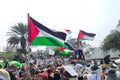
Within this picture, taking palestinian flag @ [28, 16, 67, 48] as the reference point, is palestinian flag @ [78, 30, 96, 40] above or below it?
above

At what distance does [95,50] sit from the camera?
91.8 meters

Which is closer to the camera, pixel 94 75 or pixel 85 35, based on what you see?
pixel 94 75

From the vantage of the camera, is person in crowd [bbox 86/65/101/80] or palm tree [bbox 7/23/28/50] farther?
palm tree [bbox 7/23/28/50]

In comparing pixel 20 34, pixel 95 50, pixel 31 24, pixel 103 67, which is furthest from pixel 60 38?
pixel 95 50

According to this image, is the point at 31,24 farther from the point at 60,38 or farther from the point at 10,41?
the point at 10,41

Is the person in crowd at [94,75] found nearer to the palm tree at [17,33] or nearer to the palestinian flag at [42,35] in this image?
the palestinian flag at [42,35]

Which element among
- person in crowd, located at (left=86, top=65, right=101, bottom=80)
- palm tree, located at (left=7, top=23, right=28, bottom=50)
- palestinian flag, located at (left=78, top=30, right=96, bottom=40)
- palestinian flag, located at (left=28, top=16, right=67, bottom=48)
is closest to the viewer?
person in crowd, located at (left=86, top=65, right=101, bottom=80)

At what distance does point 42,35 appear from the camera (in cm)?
1396

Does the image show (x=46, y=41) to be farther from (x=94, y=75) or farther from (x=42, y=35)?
(x=94, y=75)

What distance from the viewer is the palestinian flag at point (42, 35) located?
13531 millimetres

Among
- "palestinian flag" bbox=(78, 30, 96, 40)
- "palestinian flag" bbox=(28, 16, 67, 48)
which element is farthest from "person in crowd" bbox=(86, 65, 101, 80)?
"palestinian flag" bbox=(78, 30, 96, 40)

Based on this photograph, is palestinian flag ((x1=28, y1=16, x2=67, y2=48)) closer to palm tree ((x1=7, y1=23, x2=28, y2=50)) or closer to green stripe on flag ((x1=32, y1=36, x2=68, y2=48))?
green stripe on flag ((x1=32, y1=36, x2=68, y2=48))

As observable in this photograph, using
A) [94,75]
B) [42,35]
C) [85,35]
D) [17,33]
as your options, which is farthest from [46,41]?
[17,33]

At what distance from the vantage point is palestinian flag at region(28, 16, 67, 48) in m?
13.5
